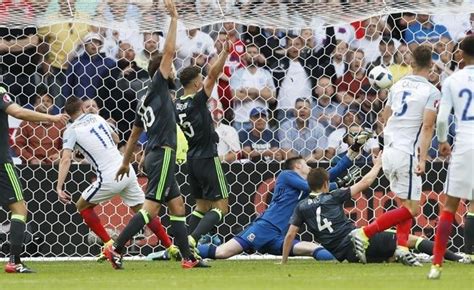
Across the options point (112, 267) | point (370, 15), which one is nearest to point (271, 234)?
point (112, 267)

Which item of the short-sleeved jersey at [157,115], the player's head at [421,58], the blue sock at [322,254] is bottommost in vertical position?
the blue sock at [322,254]

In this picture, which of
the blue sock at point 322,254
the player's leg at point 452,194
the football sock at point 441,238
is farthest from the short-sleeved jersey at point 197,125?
the football sock at point 441,238

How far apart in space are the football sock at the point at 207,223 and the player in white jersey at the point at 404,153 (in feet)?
5.08

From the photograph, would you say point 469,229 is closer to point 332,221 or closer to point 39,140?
point 332,221

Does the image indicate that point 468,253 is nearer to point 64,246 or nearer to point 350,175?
point 350,175

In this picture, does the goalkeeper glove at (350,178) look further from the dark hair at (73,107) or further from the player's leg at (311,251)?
the dark hair at (73,107)

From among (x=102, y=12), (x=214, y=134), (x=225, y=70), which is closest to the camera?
(x=214, y=134)

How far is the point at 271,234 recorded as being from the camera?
13.5 meters

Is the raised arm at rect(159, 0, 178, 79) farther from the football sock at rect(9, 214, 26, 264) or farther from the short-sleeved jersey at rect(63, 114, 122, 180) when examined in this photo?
the short-sleeved jersey at rect(63, 114, 122, 180)

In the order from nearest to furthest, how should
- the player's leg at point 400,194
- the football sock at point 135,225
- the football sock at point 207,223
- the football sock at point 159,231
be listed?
the football sock at point 135,225 < the player's leg at point 400,194 < the football sock at point 207,223 < the football sock at point 159,231

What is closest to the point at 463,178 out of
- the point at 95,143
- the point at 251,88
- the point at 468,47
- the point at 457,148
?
the point at 457,148

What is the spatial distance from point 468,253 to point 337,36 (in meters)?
4.19

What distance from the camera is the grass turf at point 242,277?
31.1 feet

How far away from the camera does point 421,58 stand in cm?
1186
